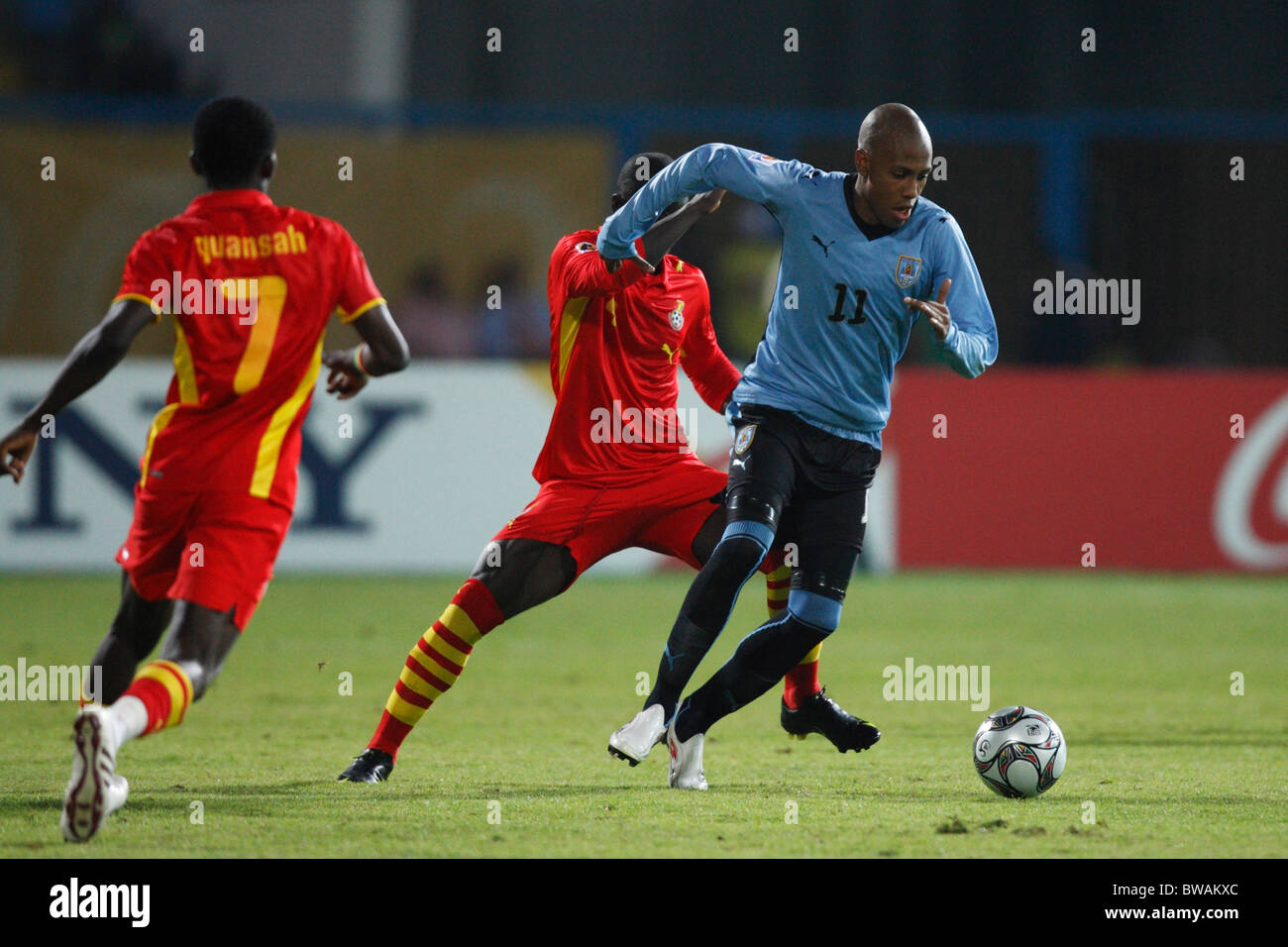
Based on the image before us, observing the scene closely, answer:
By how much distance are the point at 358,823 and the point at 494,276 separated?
1118cm

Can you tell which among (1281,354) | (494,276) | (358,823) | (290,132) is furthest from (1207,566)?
(358,823)

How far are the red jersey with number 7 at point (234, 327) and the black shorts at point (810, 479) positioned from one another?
4.93 feet

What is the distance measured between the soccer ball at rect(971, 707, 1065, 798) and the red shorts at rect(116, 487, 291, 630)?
2.40m

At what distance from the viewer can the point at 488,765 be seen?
21.3 ft

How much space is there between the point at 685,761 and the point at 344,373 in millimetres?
1708

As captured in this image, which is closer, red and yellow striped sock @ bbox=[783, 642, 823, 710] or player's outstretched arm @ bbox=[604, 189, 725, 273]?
player's outstretched arm @ bbox=[604, 189, 725, 273]

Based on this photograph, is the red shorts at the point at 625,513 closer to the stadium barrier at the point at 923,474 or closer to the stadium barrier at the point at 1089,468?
the stadium barrier at the point at 923,474

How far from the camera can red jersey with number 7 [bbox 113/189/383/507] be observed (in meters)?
5.00

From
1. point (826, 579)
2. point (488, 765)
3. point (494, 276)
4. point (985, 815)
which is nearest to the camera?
point (985, 815)

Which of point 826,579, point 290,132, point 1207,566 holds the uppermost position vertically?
point 290,132

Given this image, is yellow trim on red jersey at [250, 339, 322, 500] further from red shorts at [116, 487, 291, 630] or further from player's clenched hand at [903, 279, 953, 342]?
player's clenched hand at [903, 279, 953, 342]

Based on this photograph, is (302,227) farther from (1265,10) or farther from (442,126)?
(1265,10)

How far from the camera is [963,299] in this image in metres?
5.82

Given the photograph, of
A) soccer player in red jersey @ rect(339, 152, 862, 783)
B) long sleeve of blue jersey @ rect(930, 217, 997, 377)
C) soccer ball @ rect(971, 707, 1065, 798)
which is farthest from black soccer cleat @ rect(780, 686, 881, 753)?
long sleeve of blue jersey @ rect(930, 217, 997, 377)
